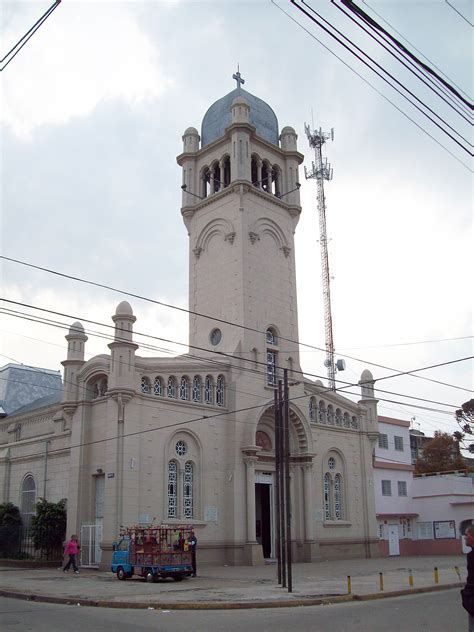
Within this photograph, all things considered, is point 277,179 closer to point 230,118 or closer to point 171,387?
point 230,118

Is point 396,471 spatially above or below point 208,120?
below

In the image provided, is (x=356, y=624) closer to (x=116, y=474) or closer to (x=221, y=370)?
(x=116, y=474)

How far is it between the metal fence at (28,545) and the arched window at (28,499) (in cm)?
89

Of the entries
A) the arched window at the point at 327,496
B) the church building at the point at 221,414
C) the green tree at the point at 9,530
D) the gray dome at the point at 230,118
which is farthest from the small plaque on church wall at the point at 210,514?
the gray dome at the point at 230,118

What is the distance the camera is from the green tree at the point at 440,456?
73.9 m

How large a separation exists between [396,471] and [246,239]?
2161 cm

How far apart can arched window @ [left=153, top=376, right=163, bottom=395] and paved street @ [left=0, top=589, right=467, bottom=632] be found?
15.6 meters

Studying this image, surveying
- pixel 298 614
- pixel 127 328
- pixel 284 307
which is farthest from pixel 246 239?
pixel 298 614

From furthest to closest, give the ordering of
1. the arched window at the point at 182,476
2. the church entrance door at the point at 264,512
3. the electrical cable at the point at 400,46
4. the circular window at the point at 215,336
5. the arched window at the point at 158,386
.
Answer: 1. the circular window at the point at 215,336
2. the church entrance door at the point at 264,512
3. the arched window at the point at 158,386
4. the arched window at the point at 182,476
5. the electrical cable at the point at 400,46

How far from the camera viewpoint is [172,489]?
33.3 metres

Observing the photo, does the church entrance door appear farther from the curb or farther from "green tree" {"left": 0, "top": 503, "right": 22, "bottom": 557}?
the curb

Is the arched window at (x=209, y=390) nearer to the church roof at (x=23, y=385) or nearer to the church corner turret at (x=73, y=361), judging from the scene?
the church corner turret at (x=73, y=361)

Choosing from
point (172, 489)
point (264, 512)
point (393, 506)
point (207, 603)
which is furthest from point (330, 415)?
point (207, 603)

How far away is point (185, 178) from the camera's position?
43969 millimetres
